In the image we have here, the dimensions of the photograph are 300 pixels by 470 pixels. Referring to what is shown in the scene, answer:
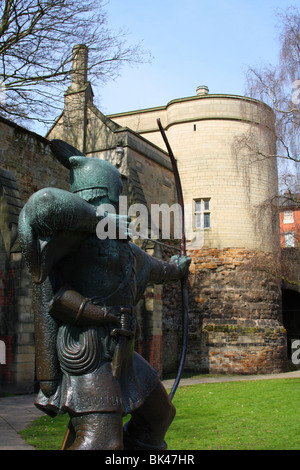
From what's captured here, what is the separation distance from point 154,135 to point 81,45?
6935 millimetres

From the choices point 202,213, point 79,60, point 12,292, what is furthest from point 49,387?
point 202,213

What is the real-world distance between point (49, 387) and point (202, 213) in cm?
1728

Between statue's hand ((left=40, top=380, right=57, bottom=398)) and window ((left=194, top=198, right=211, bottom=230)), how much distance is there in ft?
55.8

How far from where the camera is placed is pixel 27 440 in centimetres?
582

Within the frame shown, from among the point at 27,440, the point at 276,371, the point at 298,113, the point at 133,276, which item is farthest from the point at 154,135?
the point at 133,276

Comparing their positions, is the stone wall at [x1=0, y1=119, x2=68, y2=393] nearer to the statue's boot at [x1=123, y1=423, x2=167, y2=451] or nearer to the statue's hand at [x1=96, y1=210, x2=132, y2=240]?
the statue's boot at [x1=123, y1=423, x2=167, y2=451]

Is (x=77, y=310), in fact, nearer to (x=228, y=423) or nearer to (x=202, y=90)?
(x=228, y=423)

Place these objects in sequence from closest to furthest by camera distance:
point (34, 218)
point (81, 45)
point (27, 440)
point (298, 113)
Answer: point (34, 218) → point (27, 440) → point (298, 113) → point (81, 45)

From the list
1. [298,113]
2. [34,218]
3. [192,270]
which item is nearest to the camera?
[34,218]

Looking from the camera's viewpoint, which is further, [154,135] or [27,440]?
[154,135]

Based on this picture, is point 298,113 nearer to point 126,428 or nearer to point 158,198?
point 158,198

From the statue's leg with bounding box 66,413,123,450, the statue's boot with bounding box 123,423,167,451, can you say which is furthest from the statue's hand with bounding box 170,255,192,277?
the statue's leg with bounding box 66,413,123,450

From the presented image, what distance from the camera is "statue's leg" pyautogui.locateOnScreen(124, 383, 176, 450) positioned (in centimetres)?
288

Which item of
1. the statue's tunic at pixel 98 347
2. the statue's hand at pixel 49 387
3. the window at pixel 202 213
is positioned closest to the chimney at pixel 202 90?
the window at pixel 202 213
